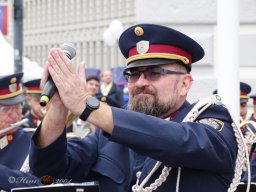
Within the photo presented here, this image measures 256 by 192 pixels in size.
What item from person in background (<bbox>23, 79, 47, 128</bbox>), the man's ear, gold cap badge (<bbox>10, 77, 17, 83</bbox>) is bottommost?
person in background (<bbox>23, 79, 47, 128</bbox>)

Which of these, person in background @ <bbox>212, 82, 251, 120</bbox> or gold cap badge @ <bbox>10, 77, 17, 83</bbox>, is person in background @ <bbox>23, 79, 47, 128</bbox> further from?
gold cap badge @ <bbox>10, 77, 17, 83</bbox>

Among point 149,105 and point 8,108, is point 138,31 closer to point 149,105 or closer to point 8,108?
point 149,105

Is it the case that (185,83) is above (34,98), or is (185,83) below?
above

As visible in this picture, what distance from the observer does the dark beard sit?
11.4ft

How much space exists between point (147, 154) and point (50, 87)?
0.45 metres

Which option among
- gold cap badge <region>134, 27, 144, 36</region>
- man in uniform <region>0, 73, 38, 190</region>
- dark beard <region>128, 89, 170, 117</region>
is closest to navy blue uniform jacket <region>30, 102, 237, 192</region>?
dark beard <region>128, 89, 170, 117</region>

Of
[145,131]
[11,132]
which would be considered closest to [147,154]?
[145,131]

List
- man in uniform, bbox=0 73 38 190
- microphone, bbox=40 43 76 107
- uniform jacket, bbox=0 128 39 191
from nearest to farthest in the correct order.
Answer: microphone, bbox=40 43 76 107 < uniform jacket, bbox=0 128 39 191 < man in uniform, bbox=0 73 38 190

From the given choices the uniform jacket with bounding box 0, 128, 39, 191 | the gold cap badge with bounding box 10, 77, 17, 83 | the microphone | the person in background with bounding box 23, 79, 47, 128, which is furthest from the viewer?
the person in background with bounding box 23, 79, 47, 128

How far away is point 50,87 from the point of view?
3.07m

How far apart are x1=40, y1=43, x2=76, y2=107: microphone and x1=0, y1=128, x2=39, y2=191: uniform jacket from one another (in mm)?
2152

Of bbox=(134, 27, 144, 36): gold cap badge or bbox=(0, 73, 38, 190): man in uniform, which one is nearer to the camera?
bbox=(134, 27, 144, 36): gold cap badge

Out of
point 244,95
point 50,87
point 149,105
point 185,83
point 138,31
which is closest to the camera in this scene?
point 50,87

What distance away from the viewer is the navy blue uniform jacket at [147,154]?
3.16 metres
